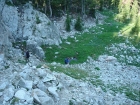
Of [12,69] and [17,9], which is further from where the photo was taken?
[17,9]

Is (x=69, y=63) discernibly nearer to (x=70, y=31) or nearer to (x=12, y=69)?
(x=12, y=69)

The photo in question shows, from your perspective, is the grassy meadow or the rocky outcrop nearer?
the rocky outcrop

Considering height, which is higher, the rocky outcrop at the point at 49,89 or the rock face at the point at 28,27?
the rock face at the point at 28,27

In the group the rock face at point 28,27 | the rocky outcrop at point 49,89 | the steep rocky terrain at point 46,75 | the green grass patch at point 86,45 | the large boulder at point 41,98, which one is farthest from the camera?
the rock face at point 28,27

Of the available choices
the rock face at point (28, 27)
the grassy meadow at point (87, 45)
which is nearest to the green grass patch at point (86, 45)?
the grassy meadow at point (87, 45)

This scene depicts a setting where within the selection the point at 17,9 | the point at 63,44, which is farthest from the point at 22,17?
the point at 63,44

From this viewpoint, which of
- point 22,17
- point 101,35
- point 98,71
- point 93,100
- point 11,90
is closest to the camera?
point 11,90

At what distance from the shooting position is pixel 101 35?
168ft

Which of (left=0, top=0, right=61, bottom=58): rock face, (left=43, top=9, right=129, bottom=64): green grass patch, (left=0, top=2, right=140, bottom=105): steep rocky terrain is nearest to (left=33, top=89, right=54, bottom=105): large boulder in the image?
(left=0, top=2, right=140, bottom=105): steep rocky terrain

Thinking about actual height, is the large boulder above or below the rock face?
below

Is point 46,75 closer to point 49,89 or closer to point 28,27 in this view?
point 49,89

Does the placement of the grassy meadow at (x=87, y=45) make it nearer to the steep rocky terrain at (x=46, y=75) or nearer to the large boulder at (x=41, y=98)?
the steep rocky terrain at (x=46, y=75)

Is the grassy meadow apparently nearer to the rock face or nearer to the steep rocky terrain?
the steep rocky terrain

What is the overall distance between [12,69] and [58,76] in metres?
5.60
